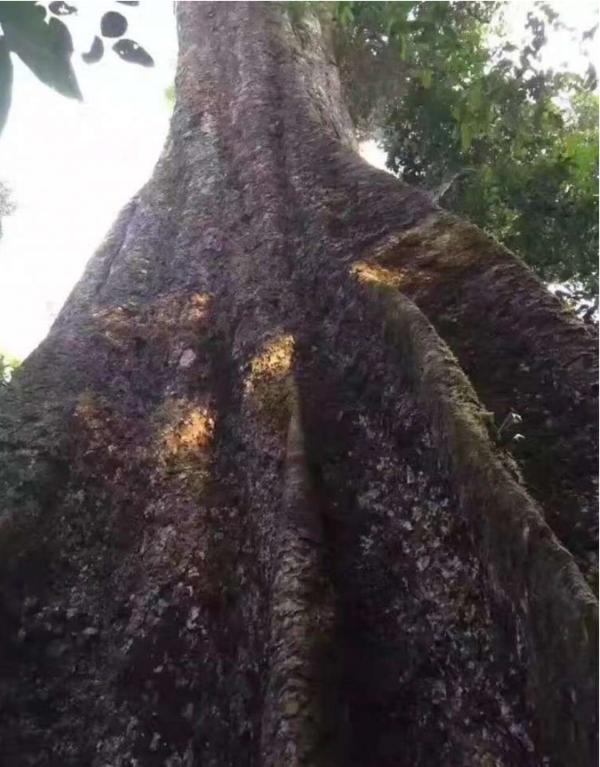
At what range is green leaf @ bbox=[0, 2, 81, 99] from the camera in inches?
65.1

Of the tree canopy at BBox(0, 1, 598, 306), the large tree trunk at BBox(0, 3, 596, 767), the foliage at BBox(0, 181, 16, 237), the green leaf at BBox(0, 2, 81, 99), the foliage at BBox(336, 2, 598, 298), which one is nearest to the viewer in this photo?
the green leaf at BBox(0, 2, 81, 99)

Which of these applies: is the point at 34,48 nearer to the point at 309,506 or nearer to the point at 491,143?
the point at 309,506

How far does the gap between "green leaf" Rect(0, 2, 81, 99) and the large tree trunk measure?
1635 millimetres

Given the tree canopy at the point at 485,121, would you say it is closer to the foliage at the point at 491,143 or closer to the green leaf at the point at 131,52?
the foliage at the point at 491,143

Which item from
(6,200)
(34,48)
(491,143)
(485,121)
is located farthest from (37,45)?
(6,200)

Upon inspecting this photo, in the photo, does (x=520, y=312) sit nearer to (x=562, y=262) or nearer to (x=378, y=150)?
(x=562, y=262)

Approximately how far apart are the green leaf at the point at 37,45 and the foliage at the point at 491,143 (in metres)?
4.36

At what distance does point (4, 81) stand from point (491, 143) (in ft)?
23.2

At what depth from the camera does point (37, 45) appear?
1.67 m

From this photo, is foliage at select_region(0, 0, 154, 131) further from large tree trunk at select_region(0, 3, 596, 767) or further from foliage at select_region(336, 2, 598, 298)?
foliage at select_region(336, 2, 598, 298)

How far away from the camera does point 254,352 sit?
155 inches

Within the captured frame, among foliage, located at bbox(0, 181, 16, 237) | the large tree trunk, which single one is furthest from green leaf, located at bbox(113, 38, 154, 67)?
foliage, located at bbox(0, 181, 16, 237)

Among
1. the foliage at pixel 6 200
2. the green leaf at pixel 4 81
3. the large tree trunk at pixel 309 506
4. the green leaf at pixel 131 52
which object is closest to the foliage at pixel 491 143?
the large tree trunk at pixel 309 506

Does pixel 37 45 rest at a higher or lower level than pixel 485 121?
lower
